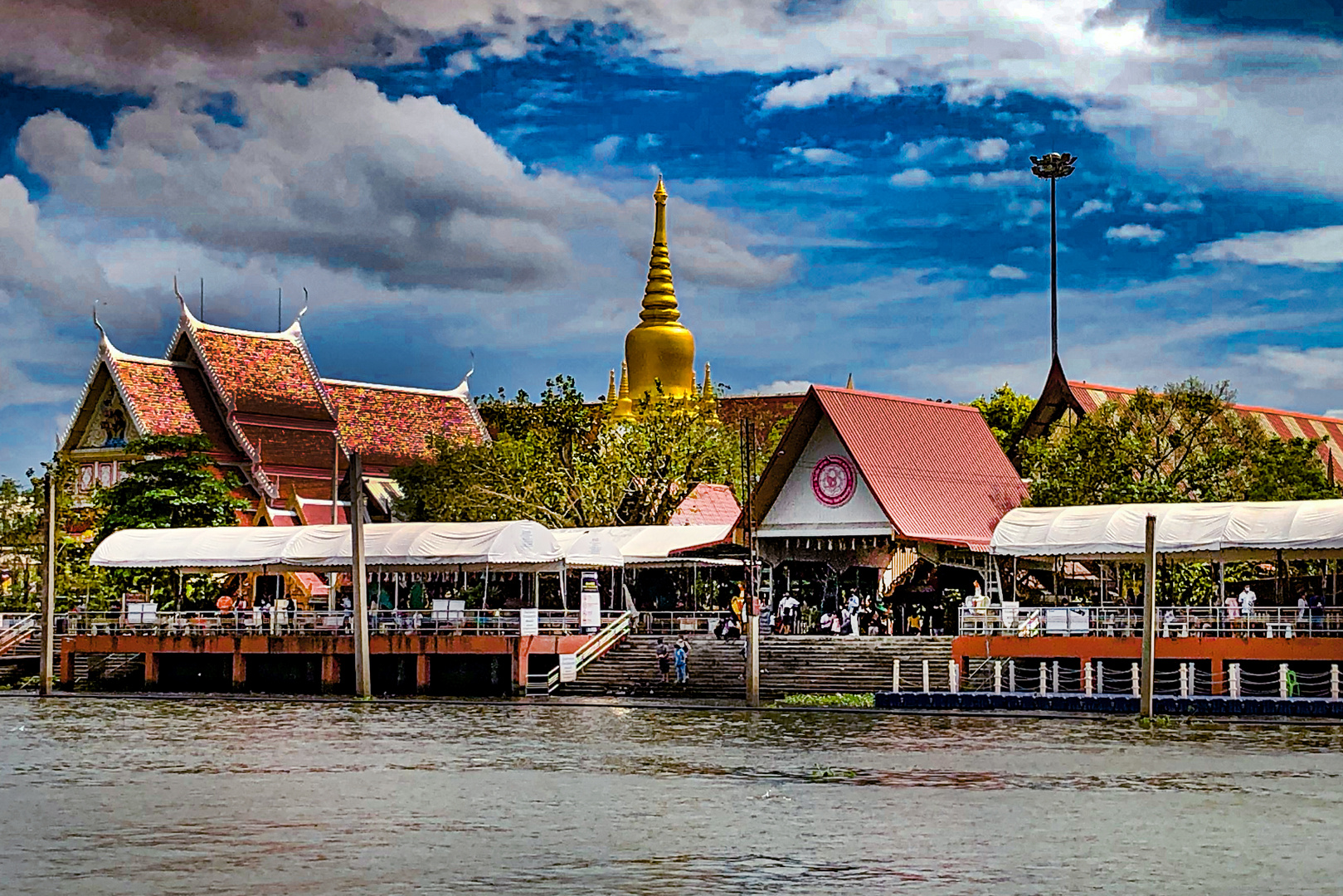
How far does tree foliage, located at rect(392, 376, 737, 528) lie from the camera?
62.4 meters

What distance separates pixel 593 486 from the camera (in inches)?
2456

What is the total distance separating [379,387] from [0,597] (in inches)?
984

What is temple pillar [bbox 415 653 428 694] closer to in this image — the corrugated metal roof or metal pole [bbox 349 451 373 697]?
metal pole [bbox 349 451 373 697]

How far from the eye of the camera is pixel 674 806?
27125 mm

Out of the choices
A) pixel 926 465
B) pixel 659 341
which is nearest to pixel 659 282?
pixel 659 341

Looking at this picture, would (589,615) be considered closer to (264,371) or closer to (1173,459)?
(1173,459)

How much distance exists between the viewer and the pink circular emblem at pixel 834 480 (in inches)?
2012

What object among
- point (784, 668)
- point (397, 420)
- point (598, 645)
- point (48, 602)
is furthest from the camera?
point (397, 420)

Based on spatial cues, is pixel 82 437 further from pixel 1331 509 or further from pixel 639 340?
pixel 1331 509

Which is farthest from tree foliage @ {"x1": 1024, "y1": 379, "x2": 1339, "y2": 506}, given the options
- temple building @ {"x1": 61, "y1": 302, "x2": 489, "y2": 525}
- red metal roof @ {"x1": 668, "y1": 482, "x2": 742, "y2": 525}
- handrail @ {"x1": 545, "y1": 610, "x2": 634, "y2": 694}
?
temple building @ {"x1": 61, "y1": 302, "x2": 489, "y2": 525}

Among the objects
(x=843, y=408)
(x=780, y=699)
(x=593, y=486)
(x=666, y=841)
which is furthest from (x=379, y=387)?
(x=666, y=841)

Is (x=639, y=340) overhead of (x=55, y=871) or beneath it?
overhead

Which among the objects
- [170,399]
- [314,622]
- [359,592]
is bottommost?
[314,622]

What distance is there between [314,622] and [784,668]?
11.9 metres
